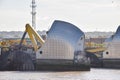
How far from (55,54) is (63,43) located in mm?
1370

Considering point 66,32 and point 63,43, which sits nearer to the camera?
point 63,43

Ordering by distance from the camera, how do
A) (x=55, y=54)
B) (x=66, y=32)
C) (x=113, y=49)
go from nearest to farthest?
(x=55, y=54) < (x=66, y=32) < (x=113, y=49)

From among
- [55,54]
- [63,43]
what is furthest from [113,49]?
[55,54]

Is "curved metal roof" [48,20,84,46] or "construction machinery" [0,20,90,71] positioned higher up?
"curved metal roof" [48,20,84,46]

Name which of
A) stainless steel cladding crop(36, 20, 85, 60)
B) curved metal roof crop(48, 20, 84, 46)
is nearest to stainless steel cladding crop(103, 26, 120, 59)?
stainless steel cladding crop(36, 20, 85, 60)

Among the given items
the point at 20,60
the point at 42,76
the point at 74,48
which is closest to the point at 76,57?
the point at 74,48

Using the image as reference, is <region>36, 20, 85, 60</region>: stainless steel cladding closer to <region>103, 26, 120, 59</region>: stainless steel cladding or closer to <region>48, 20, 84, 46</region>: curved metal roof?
<region>48, 20, 84, 46</region>: curved metal roof

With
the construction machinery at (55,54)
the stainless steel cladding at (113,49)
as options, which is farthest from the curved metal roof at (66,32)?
the stainless steel cladding at (113,49)

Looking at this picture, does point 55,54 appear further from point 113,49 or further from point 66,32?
point 113,49

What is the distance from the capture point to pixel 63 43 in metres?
66.3

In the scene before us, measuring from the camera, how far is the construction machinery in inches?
2544

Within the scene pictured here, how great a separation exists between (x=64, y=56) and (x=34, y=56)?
3052 mm

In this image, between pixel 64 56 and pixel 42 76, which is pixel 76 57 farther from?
pixel 42 76

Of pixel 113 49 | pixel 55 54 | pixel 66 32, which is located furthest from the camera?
pixel 113 49
